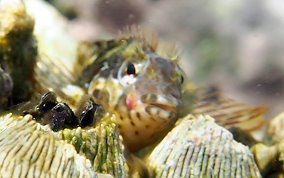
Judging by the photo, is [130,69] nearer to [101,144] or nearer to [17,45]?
[17,45]

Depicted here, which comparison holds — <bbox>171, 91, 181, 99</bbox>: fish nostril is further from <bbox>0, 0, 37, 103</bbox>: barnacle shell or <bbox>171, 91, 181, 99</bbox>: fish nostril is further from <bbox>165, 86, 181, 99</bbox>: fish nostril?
<bbox>0, 0, 37, 103</bbox>: barnacle shell

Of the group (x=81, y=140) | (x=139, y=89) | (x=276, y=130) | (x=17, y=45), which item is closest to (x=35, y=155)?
(x=81, y=140)

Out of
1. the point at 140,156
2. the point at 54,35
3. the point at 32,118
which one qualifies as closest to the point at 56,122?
the point at 32,118

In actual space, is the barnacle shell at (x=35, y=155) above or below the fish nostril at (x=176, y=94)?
above

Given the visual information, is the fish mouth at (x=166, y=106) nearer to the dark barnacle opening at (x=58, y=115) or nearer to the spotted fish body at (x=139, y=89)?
the spotted fish body at (x=139, y=89)

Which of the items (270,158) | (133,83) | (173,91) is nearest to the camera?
(270,158)

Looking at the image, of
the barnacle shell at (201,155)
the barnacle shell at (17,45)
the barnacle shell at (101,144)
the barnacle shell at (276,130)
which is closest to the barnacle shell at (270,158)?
the barnacle shell at (276,130)
